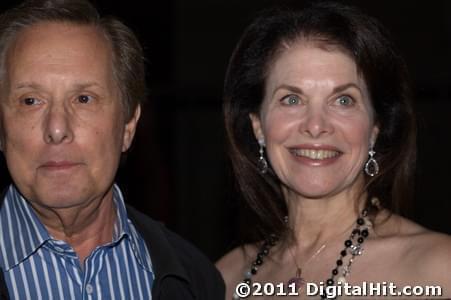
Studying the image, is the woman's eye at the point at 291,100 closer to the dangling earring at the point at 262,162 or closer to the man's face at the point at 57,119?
the dangling earring at the point at 262,162

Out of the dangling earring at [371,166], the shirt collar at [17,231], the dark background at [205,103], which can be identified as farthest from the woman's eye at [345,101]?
the dark background at [205,103]

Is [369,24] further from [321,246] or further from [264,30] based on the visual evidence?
[321,246]

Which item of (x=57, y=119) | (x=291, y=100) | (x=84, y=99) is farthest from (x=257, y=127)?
(x=57, y=119)

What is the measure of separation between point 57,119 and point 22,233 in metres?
0.43

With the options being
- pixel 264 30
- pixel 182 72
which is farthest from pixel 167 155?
pixel 264 30

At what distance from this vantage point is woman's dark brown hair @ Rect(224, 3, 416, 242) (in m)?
3.24

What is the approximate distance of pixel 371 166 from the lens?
3318 mm

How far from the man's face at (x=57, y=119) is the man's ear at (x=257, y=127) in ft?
2.19

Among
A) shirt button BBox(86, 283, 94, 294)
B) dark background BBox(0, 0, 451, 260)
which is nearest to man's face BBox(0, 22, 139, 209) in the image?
shirt button BBox(86, 283, 94, 294)

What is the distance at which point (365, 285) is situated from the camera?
3.09m

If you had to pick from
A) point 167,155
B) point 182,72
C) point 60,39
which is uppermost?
point 60,39

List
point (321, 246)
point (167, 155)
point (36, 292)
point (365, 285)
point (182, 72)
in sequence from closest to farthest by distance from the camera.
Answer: point (36, 292), point (365, 285), point (321, 246), point (167, 155), point (182, 72)

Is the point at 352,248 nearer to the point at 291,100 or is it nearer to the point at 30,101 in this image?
the point at 291,100

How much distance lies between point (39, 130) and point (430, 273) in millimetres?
1450
